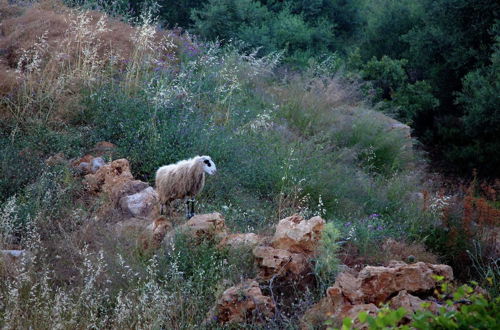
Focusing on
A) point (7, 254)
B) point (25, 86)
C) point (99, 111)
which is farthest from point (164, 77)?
point (7, 254)

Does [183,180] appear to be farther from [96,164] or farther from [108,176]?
[96,164]

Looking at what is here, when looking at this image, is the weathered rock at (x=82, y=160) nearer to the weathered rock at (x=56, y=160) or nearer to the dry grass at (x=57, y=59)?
the weathered rock at (x=56, y=160)

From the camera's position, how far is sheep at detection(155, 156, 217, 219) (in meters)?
5.89

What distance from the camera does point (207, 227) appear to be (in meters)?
5.21

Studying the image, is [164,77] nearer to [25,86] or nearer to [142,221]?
[25,86]

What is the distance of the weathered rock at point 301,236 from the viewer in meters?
4.90

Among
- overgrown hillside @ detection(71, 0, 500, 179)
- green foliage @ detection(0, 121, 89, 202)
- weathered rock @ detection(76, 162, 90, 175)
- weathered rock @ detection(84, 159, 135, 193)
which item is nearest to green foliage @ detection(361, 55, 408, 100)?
overgrown hillside @ detection(71, 0, 500, 179)

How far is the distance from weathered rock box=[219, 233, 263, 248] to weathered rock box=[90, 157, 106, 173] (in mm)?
2286

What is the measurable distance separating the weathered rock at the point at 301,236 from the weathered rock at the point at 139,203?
5.21 ft

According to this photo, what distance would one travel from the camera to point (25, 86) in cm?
777

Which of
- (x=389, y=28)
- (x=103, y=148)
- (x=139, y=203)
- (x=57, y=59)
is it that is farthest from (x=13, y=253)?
(x=389, y=28)

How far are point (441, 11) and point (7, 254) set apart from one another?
46.1ft

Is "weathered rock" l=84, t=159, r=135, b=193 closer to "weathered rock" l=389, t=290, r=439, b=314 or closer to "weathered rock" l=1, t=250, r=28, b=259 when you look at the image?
"weathered rock" l=1, t=250, r=28, b=259

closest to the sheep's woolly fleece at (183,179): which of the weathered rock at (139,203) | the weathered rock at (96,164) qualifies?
the weathered rock at (139,203)
